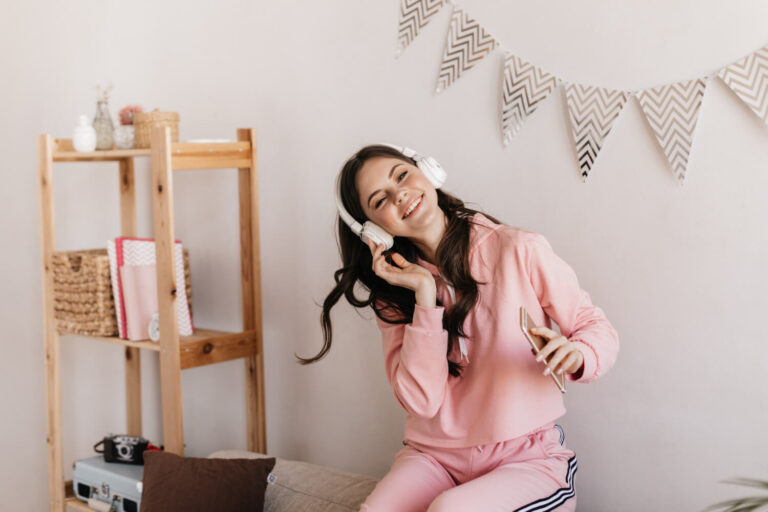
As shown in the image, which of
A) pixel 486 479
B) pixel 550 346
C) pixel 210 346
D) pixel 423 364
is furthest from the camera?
pixel 210 346

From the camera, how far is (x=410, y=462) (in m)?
1.57

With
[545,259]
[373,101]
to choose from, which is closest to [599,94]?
[545,259]

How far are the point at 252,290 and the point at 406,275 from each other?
0.84 m

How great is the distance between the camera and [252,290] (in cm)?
227

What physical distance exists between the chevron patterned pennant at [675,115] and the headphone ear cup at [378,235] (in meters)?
0.58

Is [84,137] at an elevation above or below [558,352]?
above

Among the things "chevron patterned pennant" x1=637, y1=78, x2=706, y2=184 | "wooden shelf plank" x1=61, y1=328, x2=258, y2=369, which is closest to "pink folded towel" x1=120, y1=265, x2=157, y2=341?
"wooden shelf plank" x1=61, y1=328, x2=258, y2=369

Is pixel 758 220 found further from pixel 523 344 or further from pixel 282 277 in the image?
pixel 282 277

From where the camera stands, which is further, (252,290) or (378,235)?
(252,290)

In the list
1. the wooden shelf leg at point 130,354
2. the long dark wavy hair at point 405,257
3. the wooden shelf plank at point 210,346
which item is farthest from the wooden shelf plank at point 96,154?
the long dark wavy hair at point 405,257

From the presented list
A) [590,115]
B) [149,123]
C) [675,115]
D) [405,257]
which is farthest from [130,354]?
[675,115]

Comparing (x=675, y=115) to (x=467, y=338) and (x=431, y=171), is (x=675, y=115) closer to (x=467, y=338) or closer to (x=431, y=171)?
(x=431, y=171)

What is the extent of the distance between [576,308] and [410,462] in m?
0.45

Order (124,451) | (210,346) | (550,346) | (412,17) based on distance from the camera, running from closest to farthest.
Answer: (550,346)
(412,17)
(210,346)
(124,451)
